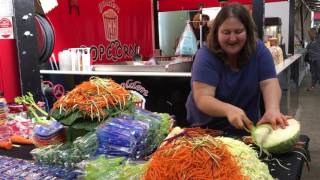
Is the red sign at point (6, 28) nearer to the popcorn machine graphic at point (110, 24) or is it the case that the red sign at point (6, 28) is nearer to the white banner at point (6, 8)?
the white banner at point (6, 8)

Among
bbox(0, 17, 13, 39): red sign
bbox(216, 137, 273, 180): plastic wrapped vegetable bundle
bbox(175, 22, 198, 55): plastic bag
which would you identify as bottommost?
bbox(216, 137, 273, 180): plastic wrapped vegetable bundle

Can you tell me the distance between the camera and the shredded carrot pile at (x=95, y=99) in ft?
5.67

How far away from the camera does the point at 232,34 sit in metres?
1.97

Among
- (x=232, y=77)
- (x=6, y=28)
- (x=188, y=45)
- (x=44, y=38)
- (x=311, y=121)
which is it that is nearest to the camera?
(x=232, y=77)

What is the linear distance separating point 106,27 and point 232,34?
5.43m

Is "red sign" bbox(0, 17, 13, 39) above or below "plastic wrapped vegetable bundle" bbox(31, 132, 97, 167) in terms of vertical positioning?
above

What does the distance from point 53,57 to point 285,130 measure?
4.40m

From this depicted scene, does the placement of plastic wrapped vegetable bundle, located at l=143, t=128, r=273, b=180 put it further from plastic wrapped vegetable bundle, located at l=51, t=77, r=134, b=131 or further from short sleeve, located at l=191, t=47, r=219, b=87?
short sleeve, located at l=191, t=47, r=219, b=87

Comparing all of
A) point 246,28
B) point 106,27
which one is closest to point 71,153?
point 246,28

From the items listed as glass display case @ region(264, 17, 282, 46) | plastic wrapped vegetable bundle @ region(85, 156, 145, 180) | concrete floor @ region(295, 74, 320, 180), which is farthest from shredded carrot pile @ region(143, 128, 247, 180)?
glass display case @ region(264, 17, 282, 46)

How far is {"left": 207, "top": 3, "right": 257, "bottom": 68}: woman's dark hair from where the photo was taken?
6.48ft

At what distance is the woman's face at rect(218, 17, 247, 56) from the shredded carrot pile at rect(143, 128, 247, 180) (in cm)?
104

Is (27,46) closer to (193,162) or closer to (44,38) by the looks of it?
(44,38)

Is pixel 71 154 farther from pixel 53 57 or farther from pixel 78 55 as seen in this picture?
pixel 53 57
